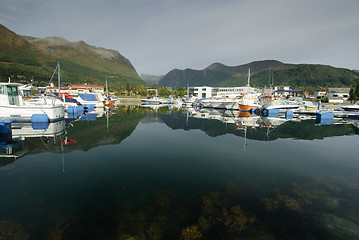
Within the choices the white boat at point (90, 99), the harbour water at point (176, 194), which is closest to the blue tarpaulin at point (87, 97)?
the white boat at point (90, 99)

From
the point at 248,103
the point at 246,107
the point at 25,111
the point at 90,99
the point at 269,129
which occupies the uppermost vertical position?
the point at 90,99

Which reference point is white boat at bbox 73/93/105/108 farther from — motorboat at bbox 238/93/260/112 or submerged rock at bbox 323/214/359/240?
submerged rock at bbox 323/214/359/240

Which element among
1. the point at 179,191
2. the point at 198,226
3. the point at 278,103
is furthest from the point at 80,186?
the point at 278,103

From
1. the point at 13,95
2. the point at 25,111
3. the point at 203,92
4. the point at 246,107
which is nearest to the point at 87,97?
the point at 13,95

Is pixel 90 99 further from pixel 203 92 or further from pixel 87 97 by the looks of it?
pixel 203 92

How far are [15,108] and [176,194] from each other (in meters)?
23.8

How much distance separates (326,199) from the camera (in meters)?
6.32

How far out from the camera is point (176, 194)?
6316 mm

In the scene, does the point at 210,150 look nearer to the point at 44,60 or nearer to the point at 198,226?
the point at 198,226

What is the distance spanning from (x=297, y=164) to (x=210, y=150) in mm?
5282

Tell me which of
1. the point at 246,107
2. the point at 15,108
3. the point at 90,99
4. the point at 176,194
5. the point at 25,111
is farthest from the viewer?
the point at 90,99

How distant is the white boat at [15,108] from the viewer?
62.0ft

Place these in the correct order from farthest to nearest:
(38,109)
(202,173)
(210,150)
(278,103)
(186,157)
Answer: (278,103)
(38,109)
(210,150)
(186,157)
(202,173)

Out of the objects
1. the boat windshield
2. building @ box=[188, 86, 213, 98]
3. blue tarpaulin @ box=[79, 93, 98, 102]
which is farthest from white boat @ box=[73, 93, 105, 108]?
building @ box=[188, 86, 213, 98]
